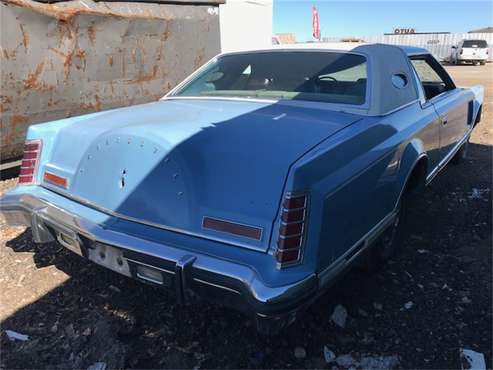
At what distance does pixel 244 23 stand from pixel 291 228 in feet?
21.1

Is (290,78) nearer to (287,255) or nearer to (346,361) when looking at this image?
(287,255)

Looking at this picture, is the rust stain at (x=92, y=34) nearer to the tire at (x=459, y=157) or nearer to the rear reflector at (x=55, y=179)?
the rear reflector at (x=55, y=179)

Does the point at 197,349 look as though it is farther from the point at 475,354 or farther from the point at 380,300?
the point at 475,354

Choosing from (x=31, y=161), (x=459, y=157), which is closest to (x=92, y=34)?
(x=31, y=161)

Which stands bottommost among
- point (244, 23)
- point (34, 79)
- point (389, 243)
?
point (389, 243)

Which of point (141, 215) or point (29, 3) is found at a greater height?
point (29, 3)

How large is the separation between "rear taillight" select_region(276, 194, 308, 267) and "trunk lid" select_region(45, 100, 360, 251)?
55mm

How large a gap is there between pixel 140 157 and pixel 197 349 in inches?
41.7

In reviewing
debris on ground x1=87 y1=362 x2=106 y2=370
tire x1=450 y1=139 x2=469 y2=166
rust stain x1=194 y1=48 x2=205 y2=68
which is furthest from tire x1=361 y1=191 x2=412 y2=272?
rust stain x1=194 y1=48 x2=205 y2=68

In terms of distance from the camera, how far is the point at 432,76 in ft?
15.7

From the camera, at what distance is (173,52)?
5852 millimetres

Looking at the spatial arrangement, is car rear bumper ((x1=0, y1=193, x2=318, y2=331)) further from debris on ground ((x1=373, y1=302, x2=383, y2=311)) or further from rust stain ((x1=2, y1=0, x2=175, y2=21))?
rust stain ((x1=2, y1=0, x2=175, y2=21))

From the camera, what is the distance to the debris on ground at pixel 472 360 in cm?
219

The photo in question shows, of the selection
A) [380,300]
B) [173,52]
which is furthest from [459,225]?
[173,52]
